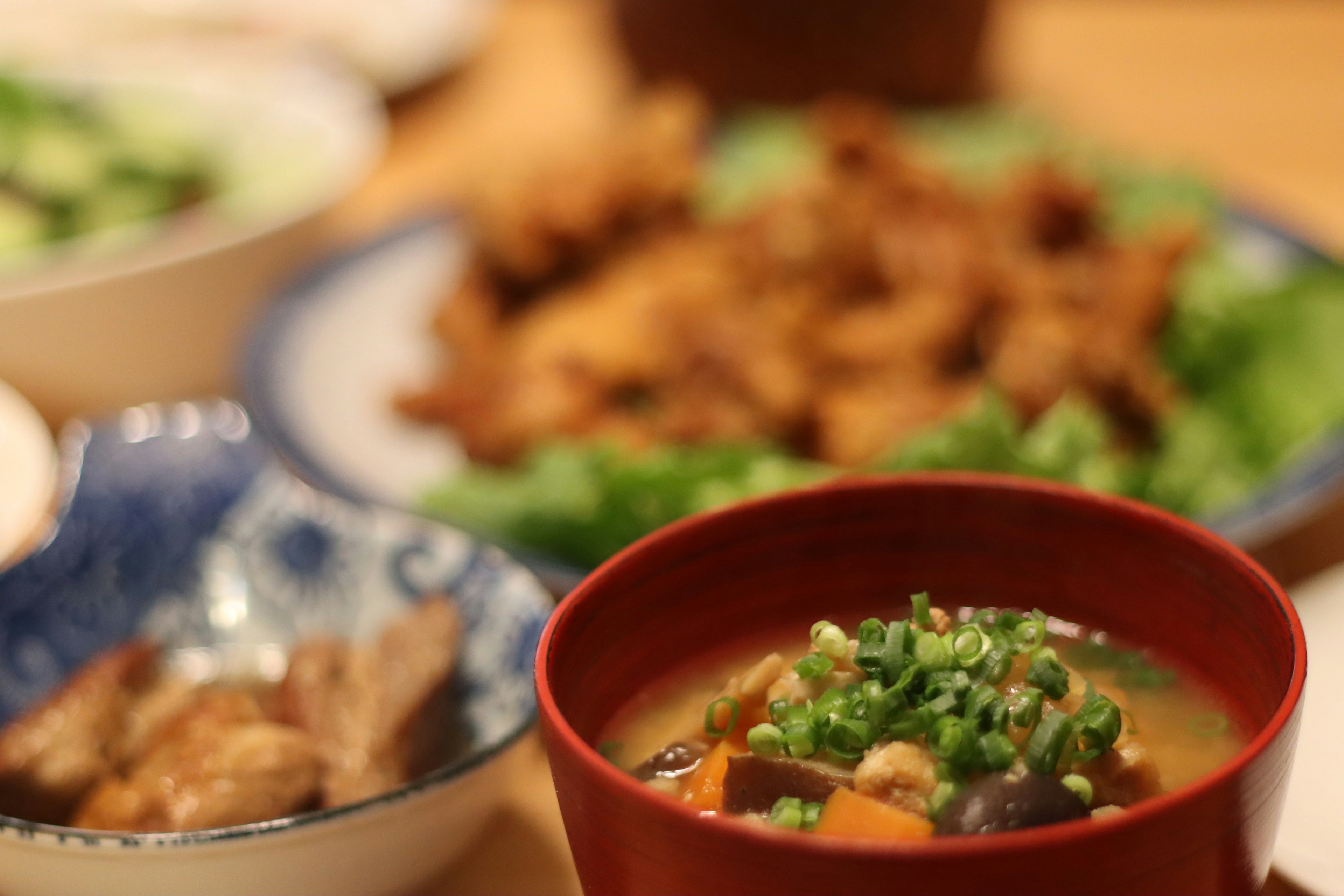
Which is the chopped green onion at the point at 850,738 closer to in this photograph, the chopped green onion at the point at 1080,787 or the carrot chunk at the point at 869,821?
the carrot chunk at the point at 869,821

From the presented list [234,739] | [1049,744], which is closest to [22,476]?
[234,739]

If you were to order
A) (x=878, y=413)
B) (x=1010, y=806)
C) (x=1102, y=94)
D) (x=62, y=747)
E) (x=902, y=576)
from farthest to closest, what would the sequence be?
1. (x=1102, y=94)
2. (x=878, y=413)
3. (x=62, y=747)
4. (x=902, y=576)
5. (x=1010, y=806)

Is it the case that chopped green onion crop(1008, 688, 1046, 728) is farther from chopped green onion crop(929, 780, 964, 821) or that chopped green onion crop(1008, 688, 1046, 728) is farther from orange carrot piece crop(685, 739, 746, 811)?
orange carrot piece crop(685, 739, 746, 811)

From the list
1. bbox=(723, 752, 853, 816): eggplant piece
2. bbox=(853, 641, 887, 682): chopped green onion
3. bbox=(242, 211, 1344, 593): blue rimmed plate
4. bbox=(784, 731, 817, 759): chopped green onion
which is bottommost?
bbox=(242, 211, 1344, 593): blue rimmed plate

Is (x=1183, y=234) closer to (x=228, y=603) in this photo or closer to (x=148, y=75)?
(x=228, y=603)

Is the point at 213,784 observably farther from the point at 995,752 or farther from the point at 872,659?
the point at 995,752

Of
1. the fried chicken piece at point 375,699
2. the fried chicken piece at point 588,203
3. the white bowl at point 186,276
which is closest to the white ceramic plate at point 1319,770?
the fried chicken piece at point 375,699

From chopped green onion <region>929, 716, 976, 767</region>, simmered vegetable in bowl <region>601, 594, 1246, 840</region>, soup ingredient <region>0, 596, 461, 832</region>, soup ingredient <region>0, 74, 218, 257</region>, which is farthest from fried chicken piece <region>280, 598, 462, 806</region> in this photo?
soup ingredient <region>0, 74, 218, 257</region>
